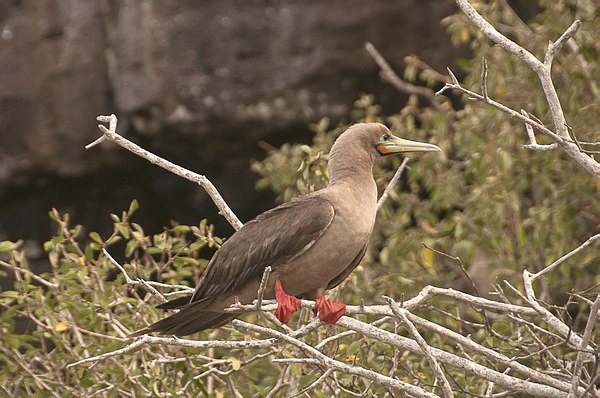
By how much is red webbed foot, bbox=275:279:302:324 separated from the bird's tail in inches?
10.2

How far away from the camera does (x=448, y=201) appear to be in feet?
23.3

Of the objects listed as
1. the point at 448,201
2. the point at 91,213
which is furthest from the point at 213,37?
the point at 448,201

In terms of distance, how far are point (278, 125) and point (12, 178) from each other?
2.24 meters

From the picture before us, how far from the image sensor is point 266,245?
15.8 ft

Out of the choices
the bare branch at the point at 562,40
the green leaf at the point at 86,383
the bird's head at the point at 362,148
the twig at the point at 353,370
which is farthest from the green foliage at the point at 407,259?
the bare branch at the point at 562,40

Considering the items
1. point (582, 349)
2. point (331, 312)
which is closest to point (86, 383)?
point (331, 312)

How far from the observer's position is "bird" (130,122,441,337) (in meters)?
4.75

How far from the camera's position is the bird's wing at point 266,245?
4.76 m

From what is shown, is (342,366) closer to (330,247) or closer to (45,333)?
(330,247)

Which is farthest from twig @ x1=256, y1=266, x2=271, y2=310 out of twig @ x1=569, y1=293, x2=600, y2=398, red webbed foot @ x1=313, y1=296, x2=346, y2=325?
twig @ x1=569, y1=293, x2=600, y2=398

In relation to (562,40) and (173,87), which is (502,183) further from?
(173,87)

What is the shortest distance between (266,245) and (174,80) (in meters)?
4.83

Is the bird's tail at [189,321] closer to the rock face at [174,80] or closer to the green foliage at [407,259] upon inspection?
the green foliage at [407,259]

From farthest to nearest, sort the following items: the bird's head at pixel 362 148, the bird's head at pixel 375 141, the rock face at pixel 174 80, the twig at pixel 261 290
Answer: the rock face at pixel 174 80
the bird's head at pixel 375 141
the bird's head at pixel 362 148
the twig at pixel 261 290
